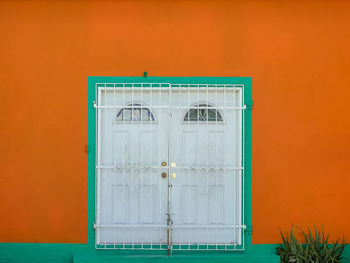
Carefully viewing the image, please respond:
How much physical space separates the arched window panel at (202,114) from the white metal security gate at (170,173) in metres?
0.02

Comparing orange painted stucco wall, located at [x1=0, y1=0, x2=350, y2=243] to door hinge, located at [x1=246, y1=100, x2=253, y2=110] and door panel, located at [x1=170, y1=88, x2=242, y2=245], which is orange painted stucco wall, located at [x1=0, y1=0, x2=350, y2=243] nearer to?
door hinge, located at [x1=246, y1=100, x2=253, y2=110]

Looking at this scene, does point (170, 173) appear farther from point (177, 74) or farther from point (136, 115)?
point (177, 74)

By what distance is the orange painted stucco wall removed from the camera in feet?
15.2

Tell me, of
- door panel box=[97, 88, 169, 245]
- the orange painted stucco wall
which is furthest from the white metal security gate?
the orange painted stucco wall

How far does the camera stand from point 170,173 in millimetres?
4652

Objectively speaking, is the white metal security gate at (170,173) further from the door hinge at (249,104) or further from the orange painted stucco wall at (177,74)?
the orange painted stucco wall at (177,74)

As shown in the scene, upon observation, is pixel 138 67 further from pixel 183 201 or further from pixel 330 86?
pixel 330 86

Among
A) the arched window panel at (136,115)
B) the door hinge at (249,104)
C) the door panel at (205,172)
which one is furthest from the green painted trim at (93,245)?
the arched window panel at (136,115)

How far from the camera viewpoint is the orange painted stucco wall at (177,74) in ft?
15.2

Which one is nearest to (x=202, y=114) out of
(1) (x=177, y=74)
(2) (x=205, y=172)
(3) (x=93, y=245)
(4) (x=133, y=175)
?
(1) (x=177, y=74)

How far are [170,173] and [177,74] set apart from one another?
1075 millimetres

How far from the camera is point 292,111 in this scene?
4.65 metres

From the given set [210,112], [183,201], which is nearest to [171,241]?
[183,201]

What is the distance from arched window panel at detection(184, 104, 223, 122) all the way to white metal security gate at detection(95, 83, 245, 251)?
16mm
